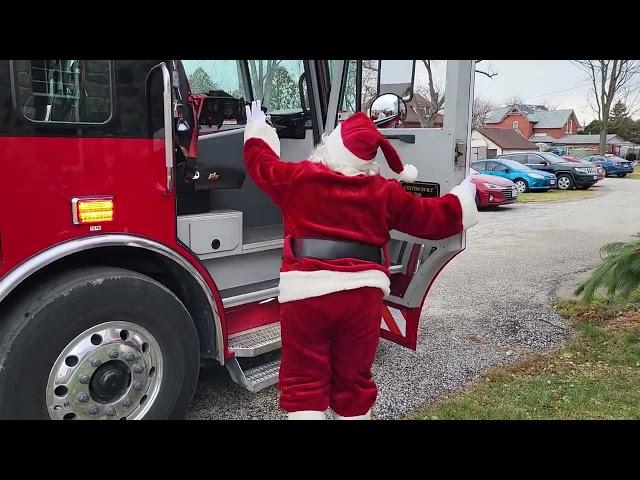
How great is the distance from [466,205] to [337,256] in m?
0.73

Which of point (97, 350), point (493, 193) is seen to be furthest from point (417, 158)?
point (493, 193)

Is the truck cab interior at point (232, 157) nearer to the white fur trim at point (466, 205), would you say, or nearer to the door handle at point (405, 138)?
the door handle at point (405, 138)

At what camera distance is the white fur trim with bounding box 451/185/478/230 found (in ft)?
9.42

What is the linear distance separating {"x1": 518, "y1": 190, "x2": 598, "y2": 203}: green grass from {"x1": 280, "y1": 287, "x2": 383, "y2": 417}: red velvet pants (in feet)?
53.2

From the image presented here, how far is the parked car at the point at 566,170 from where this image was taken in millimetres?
21906

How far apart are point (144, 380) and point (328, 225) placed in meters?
1.23

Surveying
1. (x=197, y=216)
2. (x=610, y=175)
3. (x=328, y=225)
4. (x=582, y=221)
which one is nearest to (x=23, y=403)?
(x=197, y=216)

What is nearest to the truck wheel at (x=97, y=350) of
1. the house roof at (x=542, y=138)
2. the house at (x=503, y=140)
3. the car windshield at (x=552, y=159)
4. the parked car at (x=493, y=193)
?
the parked car at (x=493, y=193)

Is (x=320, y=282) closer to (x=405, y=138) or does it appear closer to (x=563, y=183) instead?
(x=405, y=138)

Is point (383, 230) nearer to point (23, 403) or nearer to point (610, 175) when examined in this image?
point (23, 403)

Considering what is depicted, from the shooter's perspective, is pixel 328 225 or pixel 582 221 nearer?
pixel 328 225

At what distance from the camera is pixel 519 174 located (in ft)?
68.1

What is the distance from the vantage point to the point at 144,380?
2.89 m

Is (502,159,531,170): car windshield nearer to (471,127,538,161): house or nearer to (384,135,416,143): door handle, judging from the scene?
(384,135,416,143): door handle
